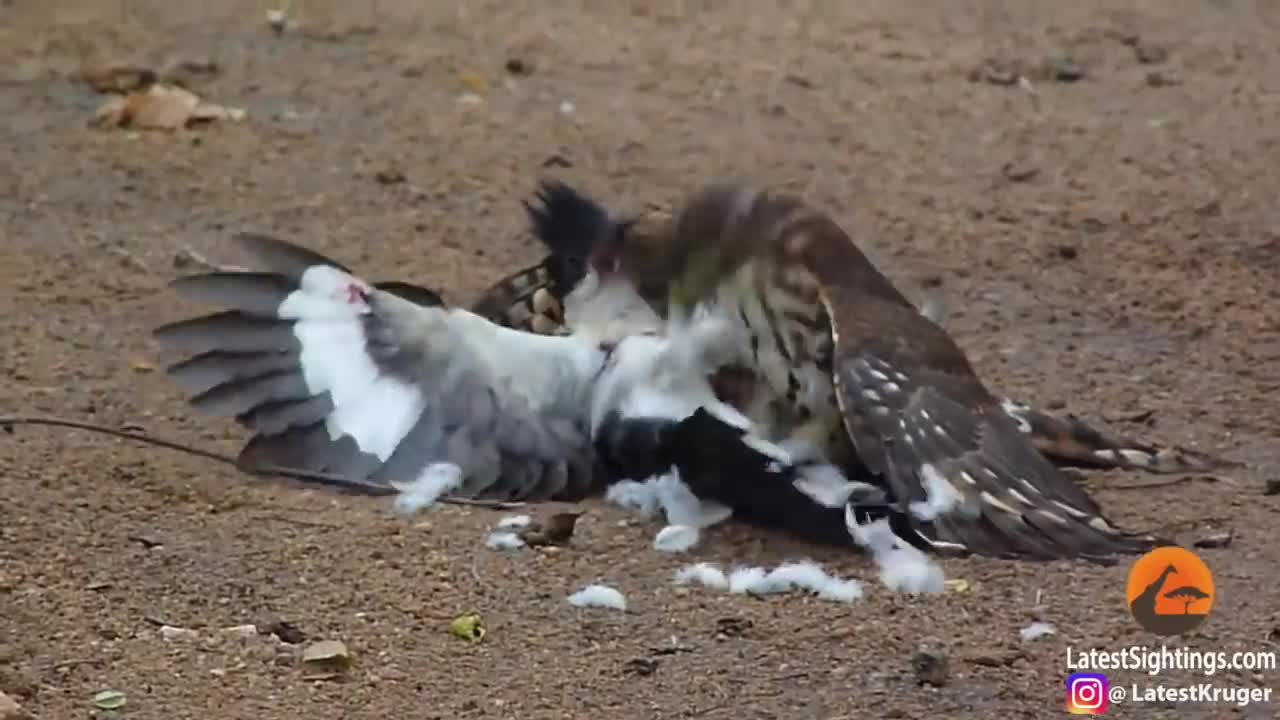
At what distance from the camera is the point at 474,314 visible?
311 cm

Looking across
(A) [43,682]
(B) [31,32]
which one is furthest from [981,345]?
(B) [31,32]

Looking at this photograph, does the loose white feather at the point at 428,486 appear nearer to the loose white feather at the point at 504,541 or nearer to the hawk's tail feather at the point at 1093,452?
the loose white feather at the point at 504,541

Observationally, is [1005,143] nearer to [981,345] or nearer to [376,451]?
[981,345]

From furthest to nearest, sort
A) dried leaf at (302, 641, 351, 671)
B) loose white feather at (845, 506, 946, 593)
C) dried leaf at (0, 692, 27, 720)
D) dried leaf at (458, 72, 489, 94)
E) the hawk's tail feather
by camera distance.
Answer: dried leaf at (458, 72, 489, 94) → the hawk's tail feather → loose white feather at (845, 506, 946, 593) → dried leaf at (302, 641, 351, 671) → dried leaf at (0, 692, 27, 720)

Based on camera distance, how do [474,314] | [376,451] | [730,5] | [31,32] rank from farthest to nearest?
[730,5]
[31,32]
[474,314]
[376,451]

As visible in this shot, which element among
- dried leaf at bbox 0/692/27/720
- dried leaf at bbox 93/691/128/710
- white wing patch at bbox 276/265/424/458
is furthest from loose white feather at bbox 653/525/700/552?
dried leaf at bbox 0/692/27/720

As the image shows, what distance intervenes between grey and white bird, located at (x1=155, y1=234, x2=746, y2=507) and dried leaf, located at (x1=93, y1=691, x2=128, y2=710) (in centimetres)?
71

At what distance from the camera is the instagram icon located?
222 cm

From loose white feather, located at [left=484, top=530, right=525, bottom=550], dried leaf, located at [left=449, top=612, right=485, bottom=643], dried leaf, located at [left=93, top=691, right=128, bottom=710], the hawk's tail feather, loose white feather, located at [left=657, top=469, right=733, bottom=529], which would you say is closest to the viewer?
dried leaf, located at [left=93, top=691, right=128, bottom=710]

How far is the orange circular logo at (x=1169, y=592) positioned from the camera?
8.00ft

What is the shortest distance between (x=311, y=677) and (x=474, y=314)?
3.07ft

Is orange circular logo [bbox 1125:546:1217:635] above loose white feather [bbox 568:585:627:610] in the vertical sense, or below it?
below

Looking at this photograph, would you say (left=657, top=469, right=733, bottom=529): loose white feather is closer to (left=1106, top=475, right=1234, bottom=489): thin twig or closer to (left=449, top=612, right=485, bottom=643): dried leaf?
(left=449, top=612, right=485, bottom=643): dried leaf

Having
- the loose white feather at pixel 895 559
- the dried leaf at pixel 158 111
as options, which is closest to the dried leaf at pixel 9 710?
the loose white feather at pixel 895 559
